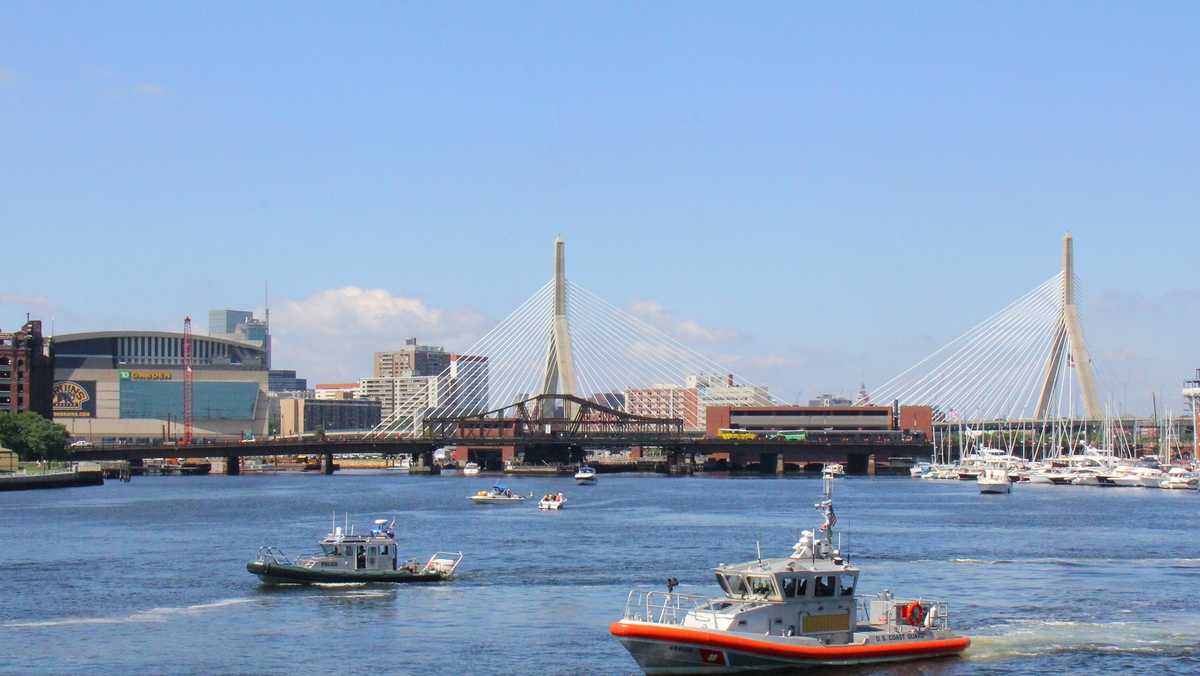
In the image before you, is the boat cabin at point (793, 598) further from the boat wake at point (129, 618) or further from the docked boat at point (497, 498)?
the docked boat at point (497, 498)

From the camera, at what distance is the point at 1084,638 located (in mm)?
43281

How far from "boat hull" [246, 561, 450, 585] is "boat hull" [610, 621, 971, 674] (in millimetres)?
20902

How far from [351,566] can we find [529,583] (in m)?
6.20

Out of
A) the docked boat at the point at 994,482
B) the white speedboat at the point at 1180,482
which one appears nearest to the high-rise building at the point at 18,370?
the docked boat at the point at 994,482

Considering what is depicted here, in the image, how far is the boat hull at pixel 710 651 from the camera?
3612cm

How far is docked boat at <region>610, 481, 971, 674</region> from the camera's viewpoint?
36312mm

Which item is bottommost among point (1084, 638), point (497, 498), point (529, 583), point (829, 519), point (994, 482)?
point (1084, 638)

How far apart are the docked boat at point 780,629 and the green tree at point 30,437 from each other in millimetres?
135424

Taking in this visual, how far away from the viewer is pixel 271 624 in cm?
4697

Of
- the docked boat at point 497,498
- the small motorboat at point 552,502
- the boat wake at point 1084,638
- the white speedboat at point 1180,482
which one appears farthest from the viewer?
the white speedboat at point 1180,482

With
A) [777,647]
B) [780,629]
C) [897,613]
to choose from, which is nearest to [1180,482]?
[897,613]

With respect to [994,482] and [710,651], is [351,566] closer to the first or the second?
[710,651]

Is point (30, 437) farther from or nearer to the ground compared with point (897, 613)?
farther from the ground

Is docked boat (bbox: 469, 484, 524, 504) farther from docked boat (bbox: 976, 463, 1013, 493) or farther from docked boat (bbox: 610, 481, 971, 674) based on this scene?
docked boat (bbox: 610, 481, 971, 674)
